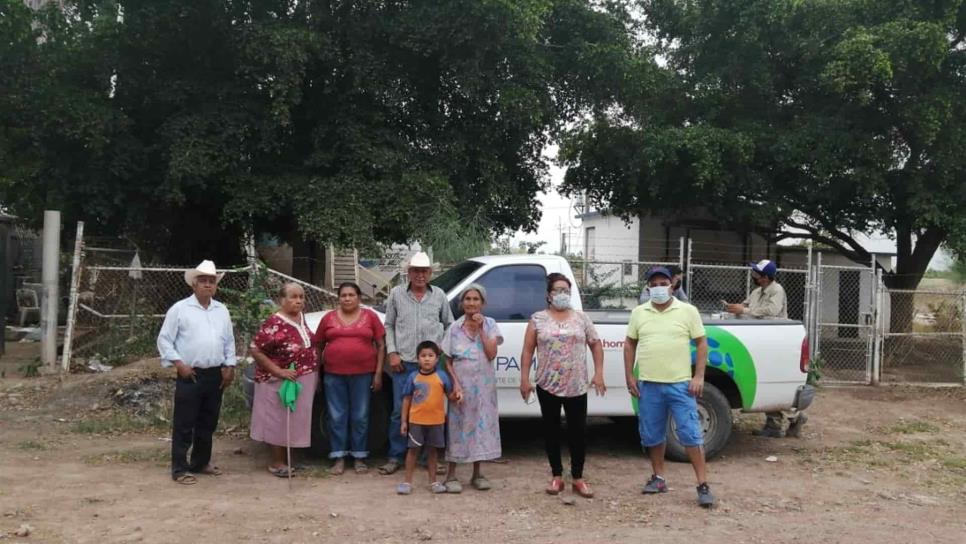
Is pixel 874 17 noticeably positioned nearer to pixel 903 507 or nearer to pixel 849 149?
pixel 849 149

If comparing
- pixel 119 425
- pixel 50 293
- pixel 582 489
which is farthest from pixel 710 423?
pixel 50 293

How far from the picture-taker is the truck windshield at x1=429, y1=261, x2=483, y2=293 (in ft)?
22.9

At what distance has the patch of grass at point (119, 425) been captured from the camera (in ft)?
25.4

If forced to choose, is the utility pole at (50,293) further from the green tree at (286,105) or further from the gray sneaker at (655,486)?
the gray sneaker at (655,486)

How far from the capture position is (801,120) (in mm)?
14062

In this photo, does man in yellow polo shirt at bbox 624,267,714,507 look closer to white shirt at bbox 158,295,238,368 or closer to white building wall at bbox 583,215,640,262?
white shirt at bbox 158,295,238,368

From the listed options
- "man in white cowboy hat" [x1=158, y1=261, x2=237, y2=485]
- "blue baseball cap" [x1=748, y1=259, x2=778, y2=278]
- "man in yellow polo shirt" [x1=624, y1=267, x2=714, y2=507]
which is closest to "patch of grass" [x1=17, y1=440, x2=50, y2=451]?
"man in white cowboy hat" [x1=158, y1=261, x2=237, y2=485]

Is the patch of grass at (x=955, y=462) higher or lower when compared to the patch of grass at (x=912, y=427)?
lower

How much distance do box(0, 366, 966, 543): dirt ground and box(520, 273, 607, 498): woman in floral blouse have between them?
57 centimetres

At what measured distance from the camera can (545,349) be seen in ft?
18.5

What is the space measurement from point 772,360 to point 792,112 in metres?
9.20

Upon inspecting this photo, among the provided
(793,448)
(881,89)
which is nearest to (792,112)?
(881,89)

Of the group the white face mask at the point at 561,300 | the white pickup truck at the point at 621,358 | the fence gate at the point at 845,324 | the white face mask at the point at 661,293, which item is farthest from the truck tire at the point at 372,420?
the fence gate at the point at 845,324

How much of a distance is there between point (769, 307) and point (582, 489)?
3.39 metres
